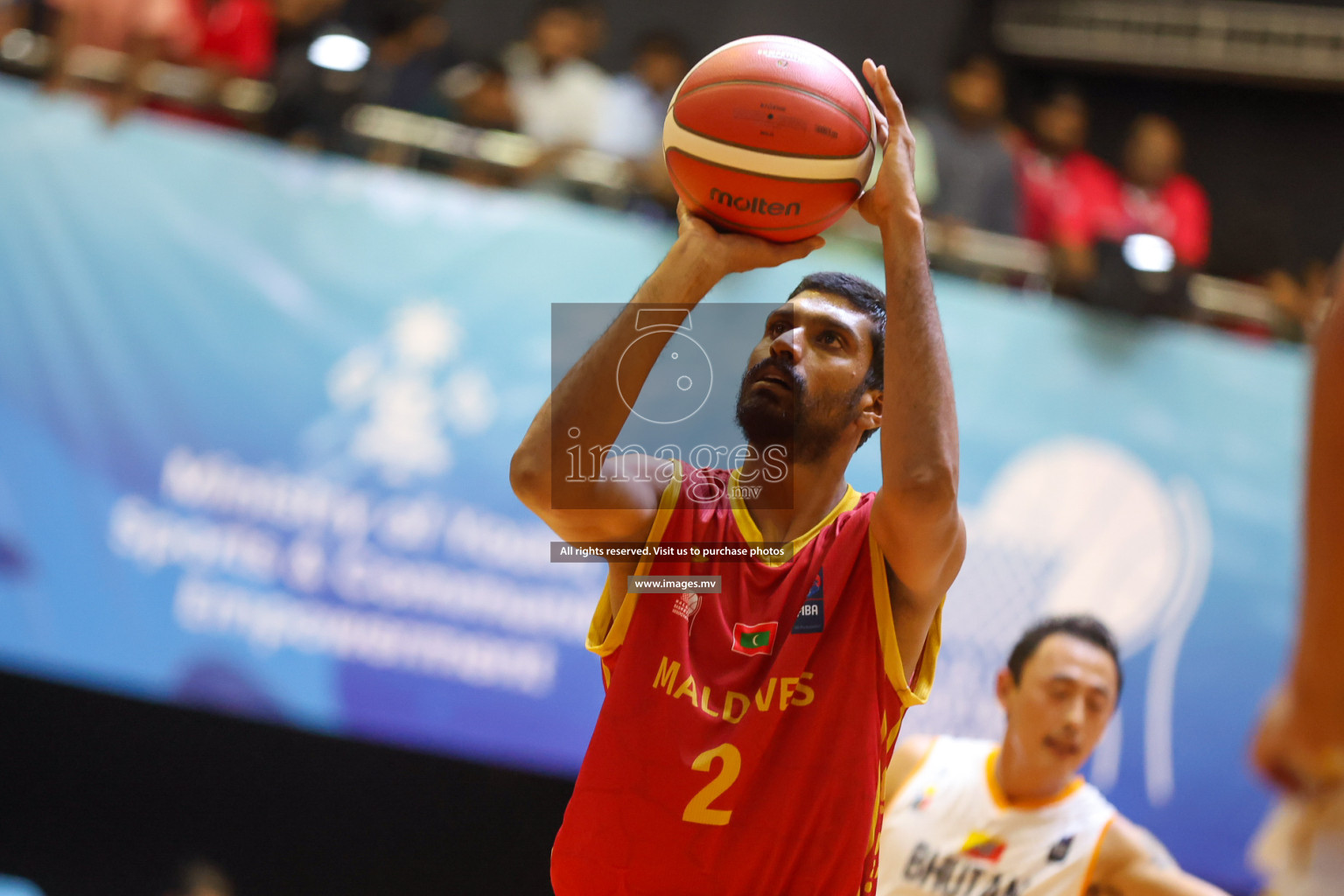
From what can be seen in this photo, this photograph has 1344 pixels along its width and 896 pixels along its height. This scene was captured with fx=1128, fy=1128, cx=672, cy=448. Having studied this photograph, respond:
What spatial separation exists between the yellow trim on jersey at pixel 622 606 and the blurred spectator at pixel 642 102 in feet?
13.4

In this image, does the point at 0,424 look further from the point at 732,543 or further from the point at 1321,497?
the point at 1321,497

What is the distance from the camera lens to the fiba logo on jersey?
542 cm

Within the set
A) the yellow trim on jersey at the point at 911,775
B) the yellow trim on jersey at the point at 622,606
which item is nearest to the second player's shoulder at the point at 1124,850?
the yellow trim on jersey at the point at 911,775

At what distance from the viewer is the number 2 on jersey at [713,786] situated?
207 cm

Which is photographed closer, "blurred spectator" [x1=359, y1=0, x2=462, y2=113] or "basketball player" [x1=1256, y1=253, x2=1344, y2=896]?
"basketball player" [x1=1256, y1=253, x2=1344, y2=896]

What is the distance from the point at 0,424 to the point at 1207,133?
961cm

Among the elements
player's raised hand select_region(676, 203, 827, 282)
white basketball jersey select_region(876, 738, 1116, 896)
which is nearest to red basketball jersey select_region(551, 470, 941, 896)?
player's raised hand select_region(676, 203, 827, 282)

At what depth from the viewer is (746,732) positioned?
2094 millimetres

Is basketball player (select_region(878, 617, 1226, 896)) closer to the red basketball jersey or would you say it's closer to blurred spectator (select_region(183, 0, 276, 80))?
the red basketball jersey

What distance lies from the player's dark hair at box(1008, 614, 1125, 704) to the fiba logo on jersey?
1.65 metres

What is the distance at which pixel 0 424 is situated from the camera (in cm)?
530

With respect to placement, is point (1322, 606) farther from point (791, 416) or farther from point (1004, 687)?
point (1004, 687)

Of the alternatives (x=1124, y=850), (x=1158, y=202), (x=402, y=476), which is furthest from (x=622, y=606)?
(x=1158, y=202)

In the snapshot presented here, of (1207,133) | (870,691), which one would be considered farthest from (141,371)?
(1207,133)
